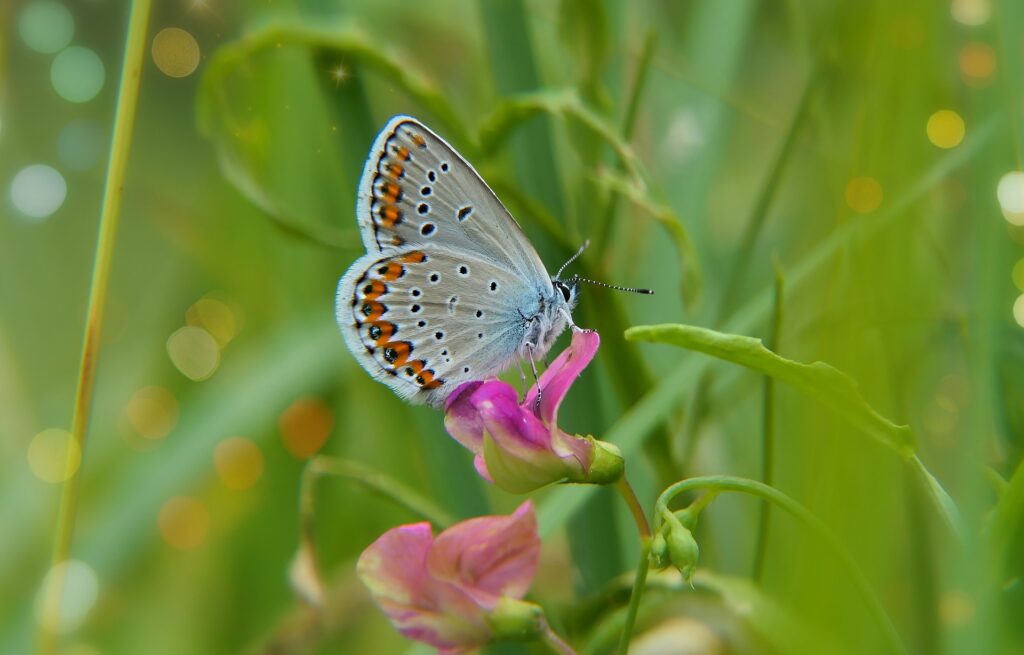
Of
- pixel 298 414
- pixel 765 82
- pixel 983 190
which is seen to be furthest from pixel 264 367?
pixel 765 82

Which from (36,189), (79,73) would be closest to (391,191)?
(36,189)

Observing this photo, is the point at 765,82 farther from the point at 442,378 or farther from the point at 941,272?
the point at 442,378

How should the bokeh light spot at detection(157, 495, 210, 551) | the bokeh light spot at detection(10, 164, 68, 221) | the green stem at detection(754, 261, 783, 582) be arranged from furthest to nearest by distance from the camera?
1. the bokeh light spot at detection(10, 164, 68, 221)
2. the bokeh light spot at detection(157, 495, 210, 551)
3. the green stem at detection(754, 261, 783, 582)

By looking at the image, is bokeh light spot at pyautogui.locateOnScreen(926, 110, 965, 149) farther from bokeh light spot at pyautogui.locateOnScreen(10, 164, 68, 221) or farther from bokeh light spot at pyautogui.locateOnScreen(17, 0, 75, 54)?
bokeh light spot at pyautogui.locateOnScreen(17, 0, 75, 54)

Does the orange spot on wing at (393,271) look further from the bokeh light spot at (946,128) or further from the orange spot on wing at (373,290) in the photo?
the bokeh light spot at (946,128)

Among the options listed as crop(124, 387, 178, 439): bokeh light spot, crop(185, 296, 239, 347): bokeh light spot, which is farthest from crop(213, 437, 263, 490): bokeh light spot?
crop(185, 296, 239, 347): bokeh light spot

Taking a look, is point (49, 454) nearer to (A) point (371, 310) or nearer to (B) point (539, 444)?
(A) point (371, 310)
